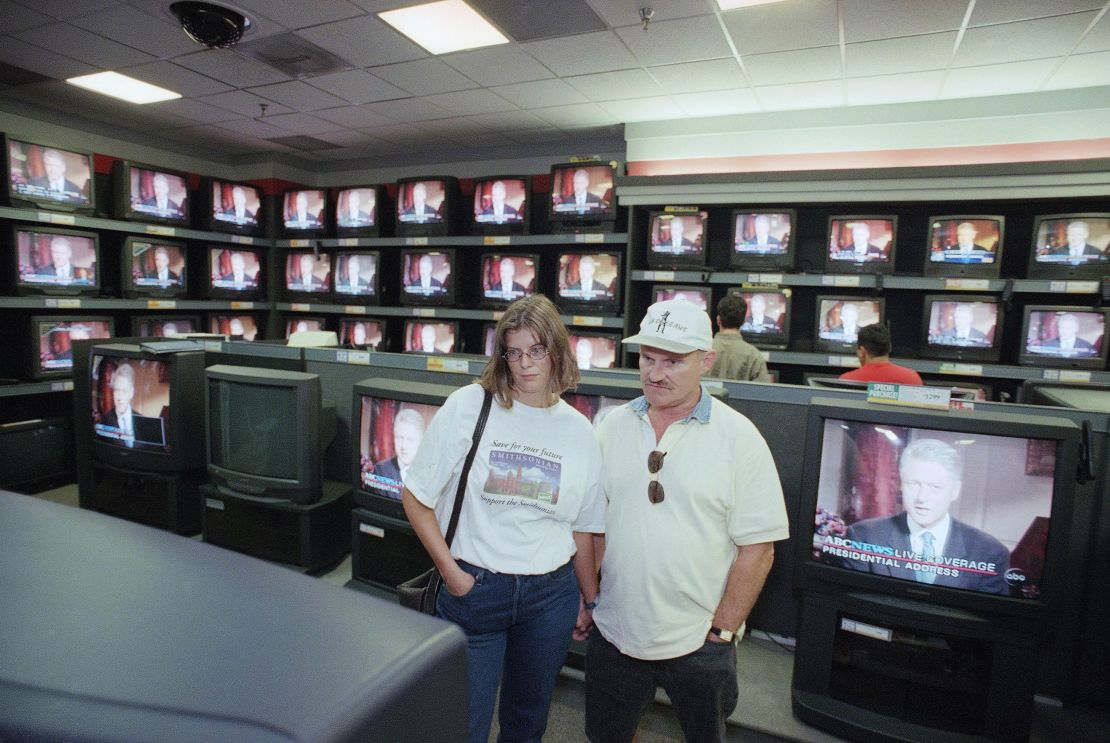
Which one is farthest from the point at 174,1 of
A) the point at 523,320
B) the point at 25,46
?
the point at 523,320

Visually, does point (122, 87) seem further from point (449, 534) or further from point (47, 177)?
point (449, 534)

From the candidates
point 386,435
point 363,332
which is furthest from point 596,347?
point 386,435

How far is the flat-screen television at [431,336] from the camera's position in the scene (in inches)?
230

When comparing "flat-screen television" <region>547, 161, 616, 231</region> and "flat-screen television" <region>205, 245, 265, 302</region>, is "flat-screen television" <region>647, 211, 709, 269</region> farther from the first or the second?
"flat-screen television" <region>205, 245, 265, 302</region>

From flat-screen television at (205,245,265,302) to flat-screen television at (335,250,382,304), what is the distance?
111cm

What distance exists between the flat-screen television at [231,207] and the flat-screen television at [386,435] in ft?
15.8

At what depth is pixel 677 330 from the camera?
1539 millimetres

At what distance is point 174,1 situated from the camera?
3.46m

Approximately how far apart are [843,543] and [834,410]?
15.8 inches

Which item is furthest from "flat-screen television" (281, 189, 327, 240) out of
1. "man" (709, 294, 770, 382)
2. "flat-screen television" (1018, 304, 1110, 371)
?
"flat-screen television" (1018, 304, 1110, 371)

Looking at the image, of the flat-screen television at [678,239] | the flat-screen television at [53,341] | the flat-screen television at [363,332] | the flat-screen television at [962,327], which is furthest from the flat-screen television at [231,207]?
the flat-screen television at [962,327]

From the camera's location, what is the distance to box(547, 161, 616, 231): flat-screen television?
5066 millimetres

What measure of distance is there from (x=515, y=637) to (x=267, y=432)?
4.97ft

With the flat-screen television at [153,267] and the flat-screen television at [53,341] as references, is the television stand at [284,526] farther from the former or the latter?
the flat-screen television at [153,267]
